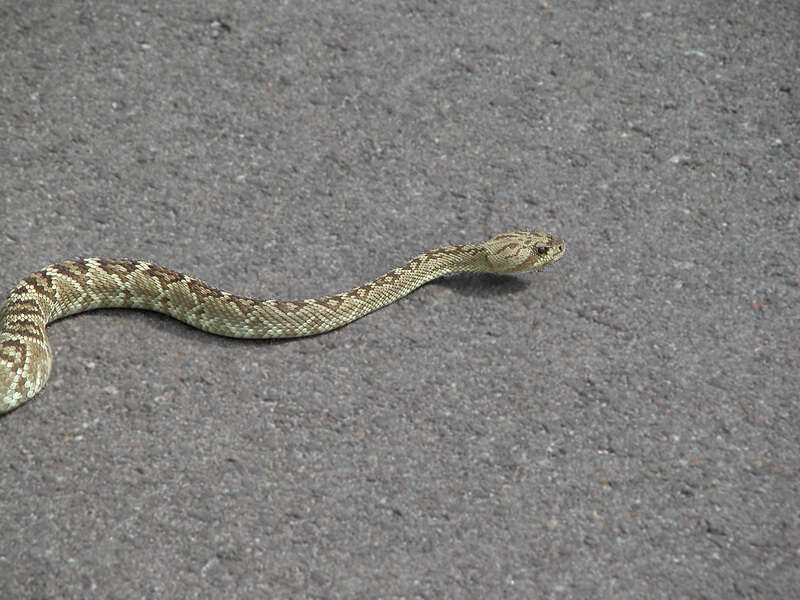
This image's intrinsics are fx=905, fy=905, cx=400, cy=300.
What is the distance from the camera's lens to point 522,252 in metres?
6.42

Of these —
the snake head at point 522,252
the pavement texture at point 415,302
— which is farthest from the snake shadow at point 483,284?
the snake head at point 522,252

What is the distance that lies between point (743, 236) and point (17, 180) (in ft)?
18.0

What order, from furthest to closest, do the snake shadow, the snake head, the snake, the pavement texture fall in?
1. the snake shadow
2. the snake head
3. the snake
4. the pavement texture

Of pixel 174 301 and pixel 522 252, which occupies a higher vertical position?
pixel 522 252

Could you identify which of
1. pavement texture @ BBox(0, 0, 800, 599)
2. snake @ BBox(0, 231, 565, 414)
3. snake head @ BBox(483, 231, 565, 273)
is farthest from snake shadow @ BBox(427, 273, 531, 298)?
snake @ BBox(0, 231, 565, 414)

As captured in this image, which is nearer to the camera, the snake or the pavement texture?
the pavement texture

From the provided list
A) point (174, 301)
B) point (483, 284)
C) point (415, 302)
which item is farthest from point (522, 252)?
point (174, 301)

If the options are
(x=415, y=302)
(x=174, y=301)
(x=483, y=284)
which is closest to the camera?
(x=174, y=301)

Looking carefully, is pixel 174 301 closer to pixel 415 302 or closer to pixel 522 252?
pixel 415 302

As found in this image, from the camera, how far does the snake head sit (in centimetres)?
642

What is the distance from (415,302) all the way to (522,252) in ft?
2.75

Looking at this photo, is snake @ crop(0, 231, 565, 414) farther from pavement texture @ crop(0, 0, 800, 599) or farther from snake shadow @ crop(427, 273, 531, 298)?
snake shadow @ crop(427, 273, 531, 298)

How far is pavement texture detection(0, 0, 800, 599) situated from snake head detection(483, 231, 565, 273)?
0.57ft

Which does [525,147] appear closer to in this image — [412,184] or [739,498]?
[412,184]
